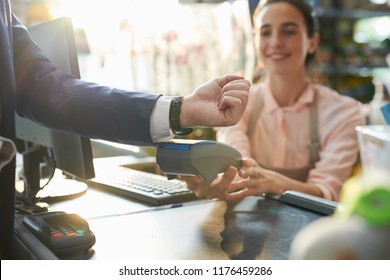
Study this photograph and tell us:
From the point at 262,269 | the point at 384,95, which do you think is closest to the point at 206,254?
the point at 262,269

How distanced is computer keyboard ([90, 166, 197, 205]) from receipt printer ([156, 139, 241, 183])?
0.17m

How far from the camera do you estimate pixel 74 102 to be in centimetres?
76

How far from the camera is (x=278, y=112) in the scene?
5.35 feet

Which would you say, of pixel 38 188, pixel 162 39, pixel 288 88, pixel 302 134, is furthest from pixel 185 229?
pixel 162 39

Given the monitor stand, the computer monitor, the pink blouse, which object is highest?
the computer monitor

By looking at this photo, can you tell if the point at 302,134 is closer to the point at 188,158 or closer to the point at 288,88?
the point at 288,88

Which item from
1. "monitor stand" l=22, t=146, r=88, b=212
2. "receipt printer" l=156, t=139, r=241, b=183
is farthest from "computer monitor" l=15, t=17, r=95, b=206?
"receipt printer" l=156, t=139, r=241, b=183

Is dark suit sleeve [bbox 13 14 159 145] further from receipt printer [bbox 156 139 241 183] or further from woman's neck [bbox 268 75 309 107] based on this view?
woman's neck [bbox 268 75 309 107]

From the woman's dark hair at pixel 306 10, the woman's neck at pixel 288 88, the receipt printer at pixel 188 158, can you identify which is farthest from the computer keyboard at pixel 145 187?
the woman's dark hair at pixel 306 10

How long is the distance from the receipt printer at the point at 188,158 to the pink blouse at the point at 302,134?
70 centimetres

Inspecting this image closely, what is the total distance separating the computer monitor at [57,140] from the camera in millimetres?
830

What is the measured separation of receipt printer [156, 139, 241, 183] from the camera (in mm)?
727

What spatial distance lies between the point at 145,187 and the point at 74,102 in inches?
11.9

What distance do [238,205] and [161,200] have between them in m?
0.15
